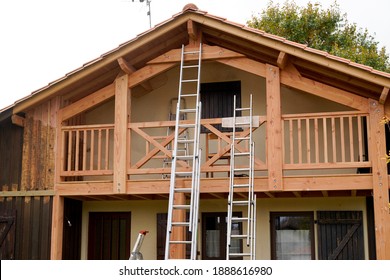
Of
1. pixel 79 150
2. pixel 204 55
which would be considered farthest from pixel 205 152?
pixel 79 150

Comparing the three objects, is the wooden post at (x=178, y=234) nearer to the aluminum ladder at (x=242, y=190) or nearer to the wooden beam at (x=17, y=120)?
the aluminum ladder at (x=242, y=190)

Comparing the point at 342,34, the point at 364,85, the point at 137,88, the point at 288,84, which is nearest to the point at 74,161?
the point at 137,88

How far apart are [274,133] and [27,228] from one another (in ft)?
17.5

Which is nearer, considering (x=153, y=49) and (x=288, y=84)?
(x=288, y=84)

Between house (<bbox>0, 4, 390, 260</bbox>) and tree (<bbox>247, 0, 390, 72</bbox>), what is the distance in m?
10.7

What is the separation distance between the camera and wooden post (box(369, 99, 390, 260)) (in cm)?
985

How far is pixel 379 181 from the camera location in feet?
32.8

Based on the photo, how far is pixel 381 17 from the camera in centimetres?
3388

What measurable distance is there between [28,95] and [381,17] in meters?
27.3

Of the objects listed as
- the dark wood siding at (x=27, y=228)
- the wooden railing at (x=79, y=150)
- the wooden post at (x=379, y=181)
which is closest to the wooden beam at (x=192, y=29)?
the wooden railing at (x=79, y=150)

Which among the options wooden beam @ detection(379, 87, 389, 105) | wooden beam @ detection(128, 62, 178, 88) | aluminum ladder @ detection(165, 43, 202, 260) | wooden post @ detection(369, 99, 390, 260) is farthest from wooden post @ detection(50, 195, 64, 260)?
wooden beam @ detection(379, 87, 389, 105)

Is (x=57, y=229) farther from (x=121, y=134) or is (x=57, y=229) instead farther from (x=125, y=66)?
(x=125, y=66)

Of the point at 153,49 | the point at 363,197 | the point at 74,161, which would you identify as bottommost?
the point at 363,197
